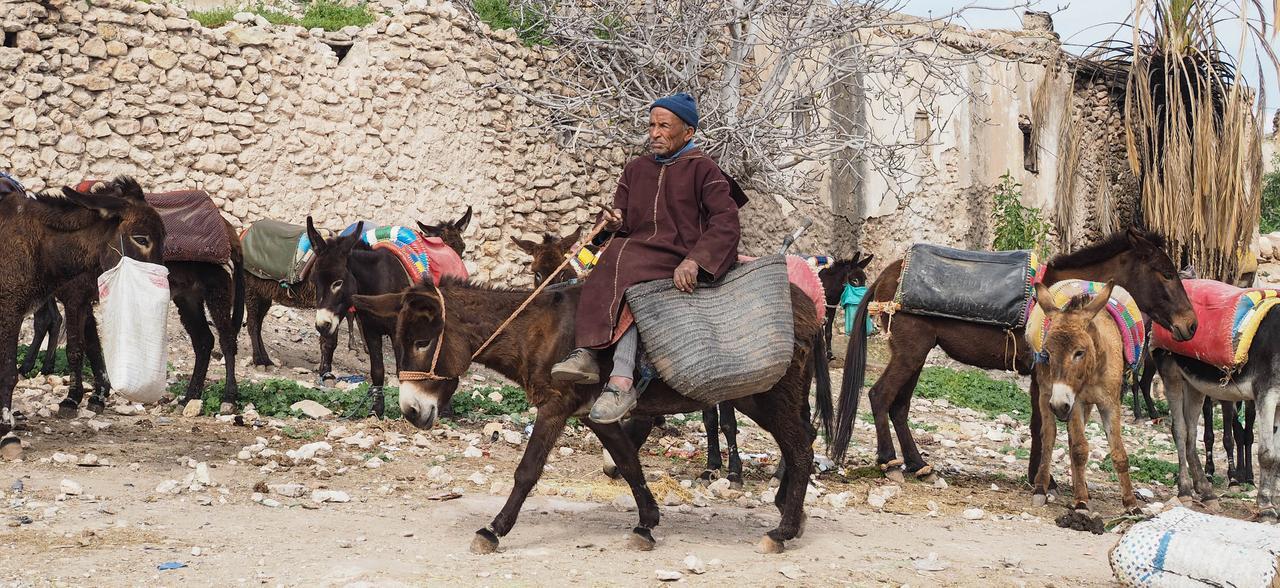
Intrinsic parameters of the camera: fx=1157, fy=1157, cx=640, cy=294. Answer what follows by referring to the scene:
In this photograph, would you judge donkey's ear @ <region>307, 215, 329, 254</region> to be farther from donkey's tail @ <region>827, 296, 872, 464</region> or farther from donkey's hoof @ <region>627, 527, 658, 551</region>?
donkey's hoof @ <region>627, 527, 658, 551</region>

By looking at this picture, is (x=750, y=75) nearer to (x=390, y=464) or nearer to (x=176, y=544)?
(x=390, y=464)

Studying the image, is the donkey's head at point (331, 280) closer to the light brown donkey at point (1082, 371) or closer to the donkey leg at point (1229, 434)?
the light brown donkey at point (1082, 371)

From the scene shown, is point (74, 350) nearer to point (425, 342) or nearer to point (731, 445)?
point (425, 342)

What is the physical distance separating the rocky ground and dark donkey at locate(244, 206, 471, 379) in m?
2.32

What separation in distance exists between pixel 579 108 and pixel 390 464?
28.1ft

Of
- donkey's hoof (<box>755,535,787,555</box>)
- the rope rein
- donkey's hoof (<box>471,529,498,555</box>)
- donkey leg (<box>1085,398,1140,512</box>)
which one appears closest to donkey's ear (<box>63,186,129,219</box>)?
the rope rein

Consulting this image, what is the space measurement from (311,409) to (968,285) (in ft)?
16.7

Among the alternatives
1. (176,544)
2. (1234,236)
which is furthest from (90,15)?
(1234,236)

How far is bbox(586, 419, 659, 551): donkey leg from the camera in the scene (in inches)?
220

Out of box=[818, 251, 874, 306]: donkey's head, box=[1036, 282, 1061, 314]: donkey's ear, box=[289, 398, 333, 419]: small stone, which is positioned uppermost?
box=[1036, 282, 1061, 314]: donkey's ear

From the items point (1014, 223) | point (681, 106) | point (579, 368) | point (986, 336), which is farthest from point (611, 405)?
point (1014, 223)

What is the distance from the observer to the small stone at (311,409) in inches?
356

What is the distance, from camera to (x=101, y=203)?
7020mm

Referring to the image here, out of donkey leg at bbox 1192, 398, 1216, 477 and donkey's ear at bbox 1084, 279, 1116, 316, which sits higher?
donkey's ear at bbox 1084, 279, 1116, 316
